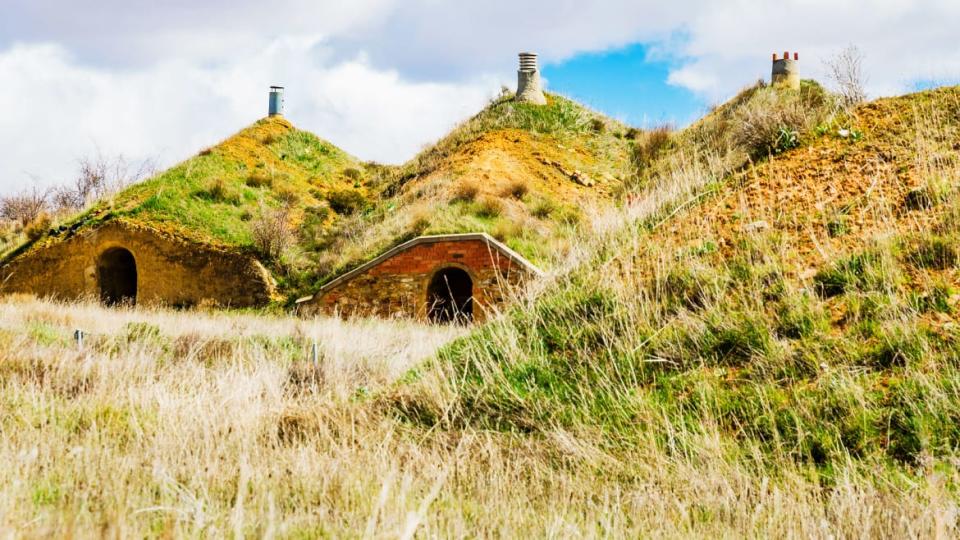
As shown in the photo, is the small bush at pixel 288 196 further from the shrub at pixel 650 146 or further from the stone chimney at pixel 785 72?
the stone chimney at pixel 785 72

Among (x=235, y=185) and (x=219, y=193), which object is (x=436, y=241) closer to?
(x=219, y=193)

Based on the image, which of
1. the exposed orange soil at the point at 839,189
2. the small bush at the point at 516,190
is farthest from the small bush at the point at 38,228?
the exposed orange soil at the point at 839,189

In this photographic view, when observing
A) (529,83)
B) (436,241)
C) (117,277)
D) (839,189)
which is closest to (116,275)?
(117,277)

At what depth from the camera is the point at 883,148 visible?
8914 mm

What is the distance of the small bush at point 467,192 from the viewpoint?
2352 cm

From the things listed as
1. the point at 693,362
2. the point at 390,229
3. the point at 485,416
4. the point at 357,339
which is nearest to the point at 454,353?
the point at 485,416

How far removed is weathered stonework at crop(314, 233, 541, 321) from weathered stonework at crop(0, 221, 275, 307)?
12.4 feet

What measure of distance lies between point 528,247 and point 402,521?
17103mm

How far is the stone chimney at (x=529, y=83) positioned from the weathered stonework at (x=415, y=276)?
12308 mm

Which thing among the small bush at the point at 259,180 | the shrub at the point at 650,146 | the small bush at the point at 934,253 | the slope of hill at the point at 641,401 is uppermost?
the shrub at the point at 650,146

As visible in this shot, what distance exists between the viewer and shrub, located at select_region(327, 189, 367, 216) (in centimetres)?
3011

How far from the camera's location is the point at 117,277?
87.1 feet

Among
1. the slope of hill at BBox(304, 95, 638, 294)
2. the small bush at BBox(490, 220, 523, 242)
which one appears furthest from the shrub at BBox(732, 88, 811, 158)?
the small bush at BBox(490, 220, 523, 242)

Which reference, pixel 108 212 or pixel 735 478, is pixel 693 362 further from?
pixel 108 212
